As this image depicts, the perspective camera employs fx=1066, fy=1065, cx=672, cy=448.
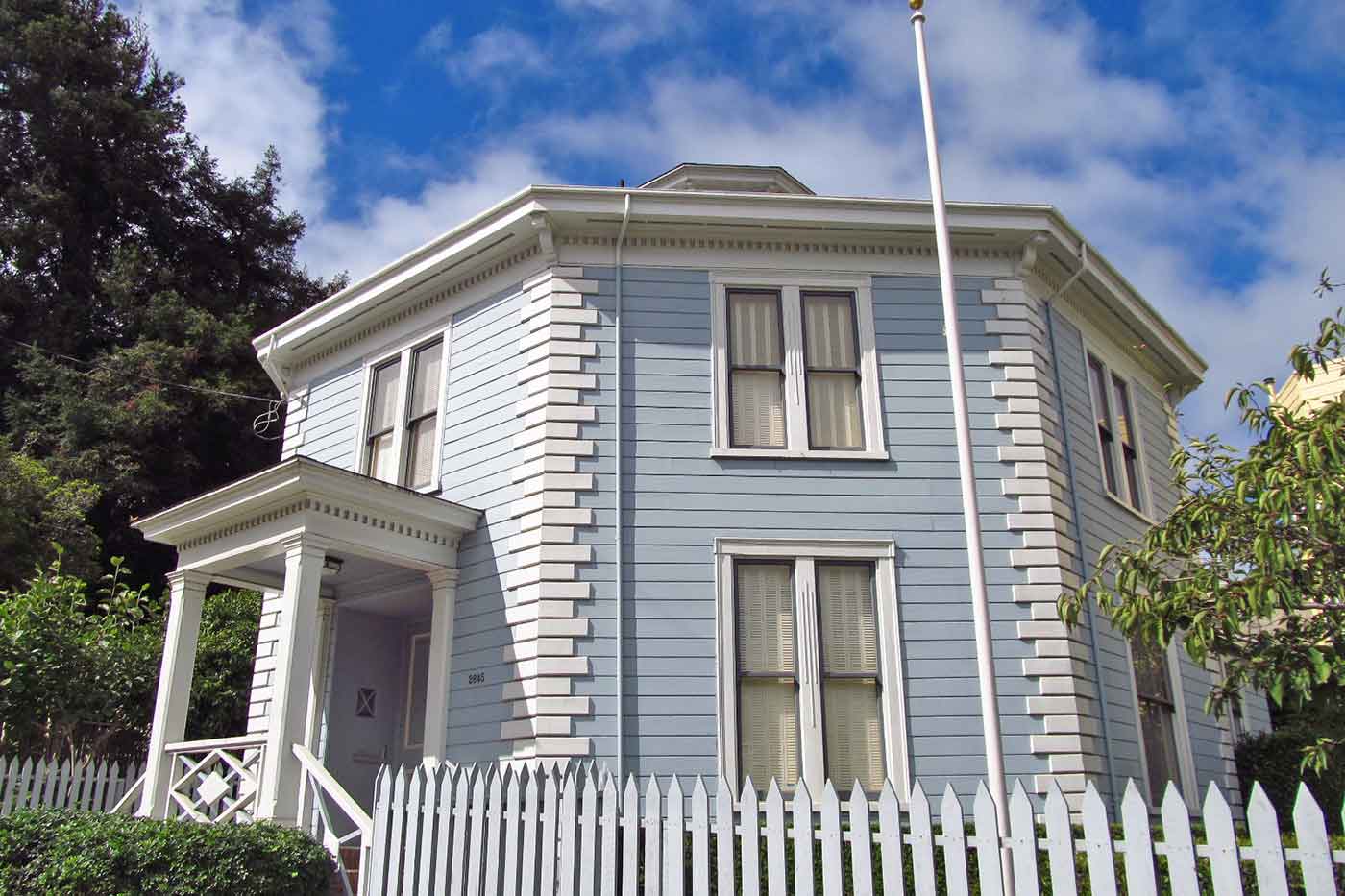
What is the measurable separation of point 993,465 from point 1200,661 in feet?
14.5

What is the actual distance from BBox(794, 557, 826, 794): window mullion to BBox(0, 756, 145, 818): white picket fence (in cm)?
674

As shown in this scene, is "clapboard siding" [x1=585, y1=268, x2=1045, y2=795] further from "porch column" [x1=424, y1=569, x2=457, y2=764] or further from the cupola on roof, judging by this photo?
the cupola on roof

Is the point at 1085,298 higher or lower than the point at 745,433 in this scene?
higher

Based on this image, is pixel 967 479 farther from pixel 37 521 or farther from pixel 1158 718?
pixel 37 521

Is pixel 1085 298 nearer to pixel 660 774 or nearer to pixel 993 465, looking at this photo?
pixel 993 465

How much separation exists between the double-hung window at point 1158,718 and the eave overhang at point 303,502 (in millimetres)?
7381

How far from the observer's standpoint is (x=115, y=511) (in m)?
24.4

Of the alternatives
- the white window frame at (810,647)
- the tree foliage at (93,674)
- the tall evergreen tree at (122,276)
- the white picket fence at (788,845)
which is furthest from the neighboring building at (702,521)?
the tall evergreen tree at (122,276)

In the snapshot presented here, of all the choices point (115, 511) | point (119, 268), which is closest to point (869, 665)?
point (115, 511)

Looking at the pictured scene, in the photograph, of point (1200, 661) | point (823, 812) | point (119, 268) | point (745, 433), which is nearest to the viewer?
point (823, 812)

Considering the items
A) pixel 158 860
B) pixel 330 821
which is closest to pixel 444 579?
pixel 330 821

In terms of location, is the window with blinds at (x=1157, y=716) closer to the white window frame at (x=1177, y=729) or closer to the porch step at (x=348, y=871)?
the white window frame at (x=1177, y=729)

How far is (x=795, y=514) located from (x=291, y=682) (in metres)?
4.90

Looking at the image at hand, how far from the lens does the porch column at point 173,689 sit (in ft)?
32.9
